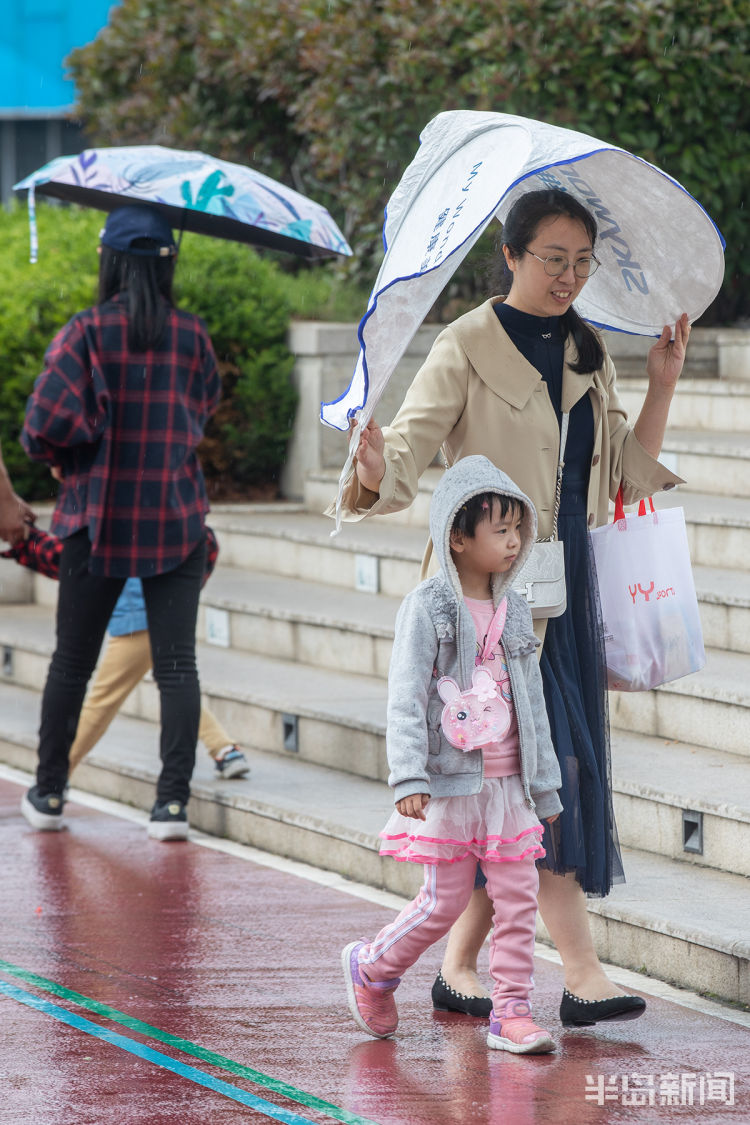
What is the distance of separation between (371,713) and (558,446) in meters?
2.65

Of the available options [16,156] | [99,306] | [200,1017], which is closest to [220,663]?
[99,306]

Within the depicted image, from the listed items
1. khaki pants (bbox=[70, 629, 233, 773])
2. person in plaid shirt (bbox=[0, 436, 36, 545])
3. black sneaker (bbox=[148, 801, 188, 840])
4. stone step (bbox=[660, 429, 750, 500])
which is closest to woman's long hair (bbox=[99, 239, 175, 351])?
person in plaid shirt (bbox=[0, 436, 36, 545])

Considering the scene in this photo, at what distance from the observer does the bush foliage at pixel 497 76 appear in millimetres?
9227

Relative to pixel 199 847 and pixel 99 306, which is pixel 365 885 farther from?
pixel 99 306

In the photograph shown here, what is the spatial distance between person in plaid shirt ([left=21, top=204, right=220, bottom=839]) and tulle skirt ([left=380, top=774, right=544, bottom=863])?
2275 mm

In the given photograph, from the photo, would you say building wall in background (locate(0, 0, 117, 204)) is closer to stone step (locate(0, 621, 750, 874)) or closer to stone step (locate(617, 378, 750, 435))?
stone step (locate(0, 621, 750, 874))

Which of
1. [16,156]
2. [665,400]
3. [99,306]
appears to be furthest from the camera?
[16,156]

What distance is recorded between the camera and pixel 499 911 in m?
4.04

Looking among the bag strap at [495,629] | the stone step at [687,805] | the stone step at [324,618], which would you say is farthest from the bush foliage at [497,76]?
the bag strap at [495,629]

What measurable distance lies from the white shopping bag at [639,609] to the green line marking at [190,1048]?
1.26 metres

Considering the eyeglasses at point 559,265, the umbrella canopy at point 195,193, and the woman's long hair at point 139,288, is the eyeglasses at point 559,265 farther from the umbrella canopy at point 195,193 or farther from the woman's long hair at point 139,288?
the umbrella canopy at point 195,193

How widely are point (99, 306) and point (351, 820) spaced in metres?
2.00

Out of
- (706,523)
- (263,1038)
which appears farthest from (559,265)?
(706,523)

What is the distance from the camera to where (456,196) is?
380cm
